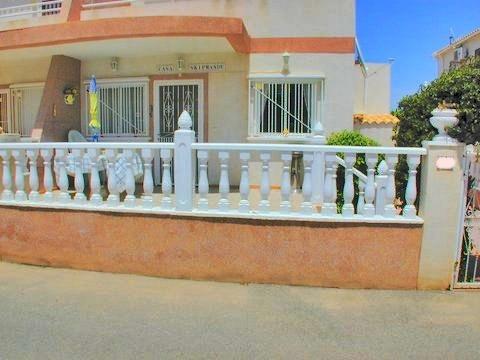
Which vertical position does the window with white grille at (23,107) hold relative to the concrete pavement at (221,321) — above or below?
above

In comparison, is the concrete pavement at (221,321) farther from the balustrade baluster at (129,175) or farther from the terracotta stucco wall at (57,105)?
the terracotta stucco wall at (57,105)

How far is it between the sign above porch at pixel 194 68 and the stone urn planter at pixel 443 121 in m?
5.67

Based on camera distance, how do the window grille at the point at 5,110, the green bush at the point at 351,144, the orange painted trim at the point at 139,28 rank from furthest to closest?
the window grille at the point at 5,110 < the orange painted trim at the point at 139,28 < the green bush at the point at 351,144

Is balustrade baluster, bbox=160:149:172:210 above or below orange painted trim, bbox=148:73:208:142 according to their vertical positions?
below

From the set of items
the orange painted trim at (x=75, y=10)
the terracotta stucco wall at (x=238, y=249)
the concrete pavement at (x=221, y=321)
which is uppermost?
the orange painted trim at (x=75, y=10)

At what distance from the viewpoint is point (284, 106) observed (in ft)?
29.7

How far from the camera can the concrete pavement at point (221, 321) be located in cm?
334

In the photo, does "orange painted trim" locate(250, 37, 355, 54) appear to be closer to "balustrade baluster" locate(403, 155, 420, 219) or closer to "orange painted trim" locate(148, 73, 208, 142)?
"orange painted trim" locate(148, 73, 208, 142)

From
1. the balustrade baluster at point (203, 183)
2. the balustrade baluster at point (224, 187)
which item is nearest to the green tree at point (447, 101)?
the balustrade baluster at point (224, 187)

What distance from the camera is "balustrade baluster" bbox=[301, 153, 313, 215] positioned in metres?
4.50

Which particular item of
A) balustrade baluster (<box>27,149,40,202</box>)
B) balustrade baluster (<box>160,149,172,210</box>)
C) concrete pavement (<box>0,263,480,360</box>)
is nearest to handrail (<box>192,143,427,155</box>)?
balustrade baluster (<box>160,149,172,210</box>)

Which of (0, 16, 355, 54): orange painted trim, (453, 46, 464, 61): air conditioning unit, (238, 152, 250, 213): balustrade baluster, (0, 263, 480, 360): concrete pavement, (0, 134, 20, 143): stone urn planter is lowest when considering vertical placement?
(0, 263, 480, 360): concrete pavement

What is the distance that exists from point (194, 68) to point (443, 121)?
6.16 meters

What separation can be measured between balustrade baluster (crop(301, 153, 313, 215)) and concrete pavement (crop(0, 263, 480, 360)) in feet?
2.85
